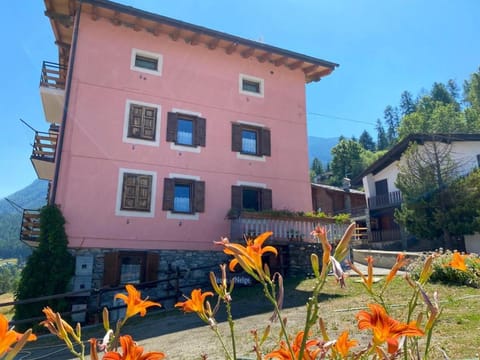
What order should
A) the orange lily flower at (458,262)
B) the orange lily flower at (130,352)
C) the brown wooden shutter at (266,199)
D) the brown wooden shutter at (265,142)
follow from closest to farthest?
the orange lily flower at (130,352) → the orange lily flower at (458,262) → the brown wooden shutter at (266,199) → the brown wooden shutter at (265,142)

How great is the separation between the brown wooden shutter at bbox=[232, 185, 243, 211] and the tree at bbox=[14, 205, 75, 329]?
6295 millimetres

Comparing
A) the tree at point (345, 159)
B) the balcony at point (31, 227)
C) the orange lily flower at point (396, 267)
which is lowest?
the orange lily flower at point (396, 267)

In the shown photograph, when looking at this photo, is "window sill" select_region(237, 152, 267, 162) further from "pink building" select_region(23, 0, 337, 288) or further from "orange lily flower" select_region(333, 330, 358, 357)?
"orange lily flower" select_region(333, 330, 358, 357)

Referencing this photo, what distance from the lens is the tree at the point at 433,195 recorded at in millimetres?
16719

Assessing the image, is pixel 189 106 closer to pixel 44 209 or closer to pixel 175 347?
pixel 44 209

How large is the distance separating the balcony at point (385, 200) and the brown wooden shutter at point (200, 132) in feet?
54.8

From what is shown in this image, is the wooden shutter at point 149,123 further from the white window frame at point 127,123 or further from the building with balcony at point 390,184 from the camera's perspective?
the building with balcony at point 390,184

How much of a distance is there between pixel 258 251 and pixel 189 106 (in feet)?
47.1

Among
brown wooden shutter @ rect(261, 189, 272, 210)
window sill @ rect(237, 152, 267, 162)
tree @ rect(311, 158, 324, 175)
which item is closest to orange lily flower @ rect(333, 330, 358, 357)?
brown wooden shutter @ rect(261, 189, 272, 210)

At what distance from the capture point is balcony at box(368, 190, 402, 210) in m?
25.4

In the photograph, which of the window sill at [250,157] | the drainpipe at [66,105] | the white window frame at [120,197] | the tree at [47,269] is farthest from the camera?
the window sill at [250,157]

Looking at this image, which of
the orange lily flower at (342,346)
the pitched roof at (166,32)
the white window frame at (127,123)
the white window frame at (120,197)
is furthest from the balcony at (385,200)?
the orange lily flower at (342,346)

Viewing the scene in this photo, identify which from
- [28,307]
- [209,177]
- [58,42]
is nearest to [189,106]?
[209,177]

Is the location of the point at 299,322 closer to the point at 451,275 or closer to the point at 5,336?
the point at 451,275
